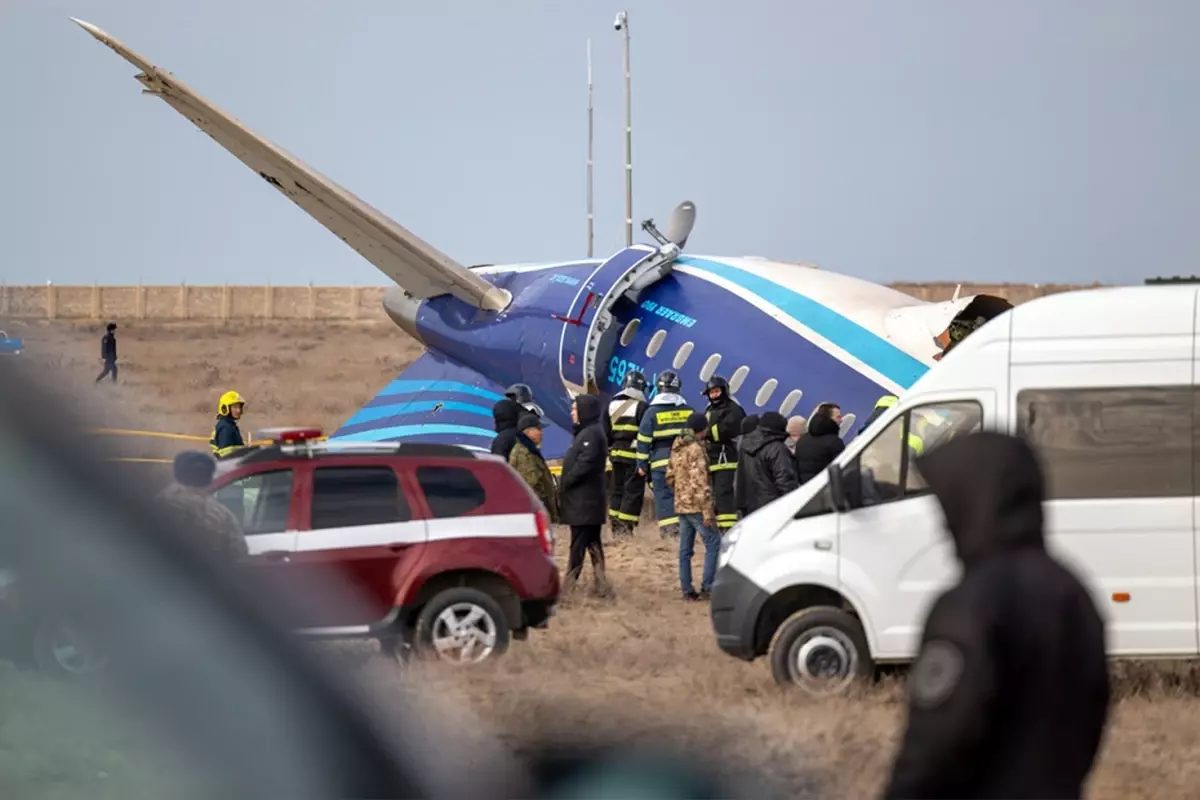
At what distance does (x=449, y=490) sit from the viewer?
11250 mm

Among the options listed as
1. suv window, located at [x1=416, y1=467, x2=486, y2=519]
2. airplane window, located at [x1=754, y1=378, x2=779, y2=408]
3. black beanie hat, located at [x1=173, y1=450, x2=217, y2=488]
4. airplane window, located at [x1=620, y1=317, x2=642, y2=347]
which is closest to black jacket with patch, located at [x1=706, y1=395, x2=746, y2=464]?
airplane window, located at [x1=754, y1=378, x2=779, y2=408]

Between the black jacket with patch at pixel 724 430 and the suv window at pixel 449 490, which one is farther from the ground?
the black jacket with patch at pixel 724 430

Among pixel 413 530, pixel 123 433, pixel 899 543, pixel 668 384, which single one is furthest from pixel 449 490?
pixel 123 433

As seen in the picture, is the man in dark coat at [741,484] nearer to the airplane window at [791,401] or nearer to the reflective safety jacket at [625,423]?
the airplane window at [791,401]

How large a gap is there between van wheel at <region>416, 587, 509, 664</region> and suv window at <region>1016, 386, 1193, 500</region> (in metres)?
3.65

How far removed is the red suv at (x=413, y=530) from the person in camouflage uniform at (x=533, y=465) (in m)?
3.51

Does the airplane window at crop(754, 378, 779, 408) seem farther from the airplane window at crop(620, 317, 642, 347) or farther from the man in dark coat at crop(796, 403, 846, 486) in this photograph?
the man in dark coat at crop(796, 403, 846, 486)

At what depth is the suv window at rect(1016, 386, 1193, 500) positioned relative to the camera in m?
10.2

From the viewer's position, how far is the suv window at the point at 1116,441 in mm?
10211

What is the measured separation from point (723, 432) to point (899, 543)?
17.9 feet

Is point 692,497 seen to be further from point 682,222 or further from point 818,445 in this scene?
point 682,222

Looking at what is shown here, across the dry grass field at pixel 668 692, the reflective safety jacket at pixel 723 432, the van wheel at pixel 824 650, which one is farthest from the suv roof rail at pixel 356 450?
the reflective safety jacket at pixel 723 432

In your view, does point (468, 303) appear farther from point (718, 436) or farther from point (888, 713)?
point (888, 713)

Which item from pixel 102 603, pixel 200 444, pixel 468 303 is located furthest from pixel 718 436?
pixel 102 603
